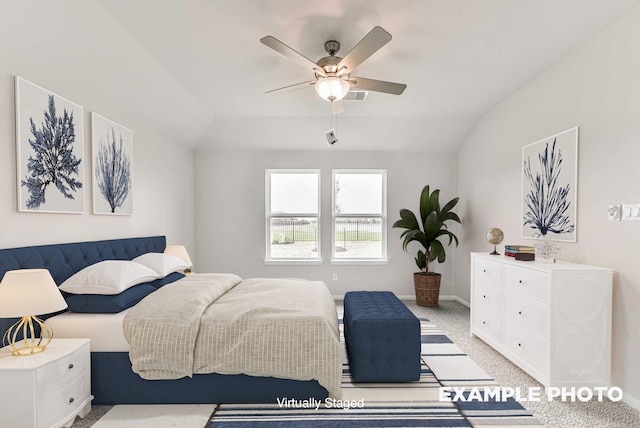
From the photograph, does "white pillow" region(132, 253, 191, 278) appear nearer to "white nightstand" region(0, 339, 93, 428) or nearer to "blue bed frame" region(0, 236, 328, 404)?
"blue bed frame" region(0, 236, 328, 404)

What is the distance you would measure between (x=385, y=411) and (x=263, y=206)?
3.63 m

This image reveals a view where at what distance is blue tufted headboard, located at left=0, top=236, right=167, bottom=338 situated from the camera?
6.58 feet

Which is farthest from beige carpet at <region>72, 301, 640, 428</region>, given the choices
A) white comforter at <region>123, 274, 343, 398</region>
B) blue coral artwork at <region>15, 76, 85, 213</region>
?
blue coral artwork at <region>15, 76, 85, 213</region>

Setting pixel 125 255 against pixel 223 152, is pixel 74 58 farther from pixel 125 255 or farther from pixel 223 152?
pixel 223 152

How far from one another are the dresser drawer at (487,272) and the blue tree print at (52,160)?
375cm

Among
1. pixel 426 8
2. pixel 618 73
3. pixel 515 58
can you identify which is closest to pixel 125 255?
pixel 426 8

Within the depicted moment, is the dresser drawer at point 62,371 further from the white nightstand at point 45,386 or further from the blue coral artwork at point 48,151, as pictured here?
the blue coral artwork at point 48,151

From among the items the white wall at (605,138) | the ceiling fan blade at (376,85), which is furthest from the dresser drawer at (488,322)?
the ceiling fan blade at (376,85)

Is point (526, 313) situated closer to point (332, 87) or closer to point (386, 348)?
point (386, 348)

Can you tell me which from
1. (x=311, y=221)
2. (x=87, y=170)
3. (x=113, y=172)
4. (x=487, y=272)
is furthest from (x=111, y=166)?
(x=487, y=272)

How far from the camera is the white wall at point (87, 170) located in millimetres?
2037

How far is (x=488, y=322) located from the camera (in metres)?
3.24

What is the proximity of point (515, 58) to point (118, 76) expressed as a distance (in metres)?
3.50

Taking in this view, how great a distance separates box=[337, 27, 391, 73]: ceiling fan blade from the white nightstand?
2578mm
